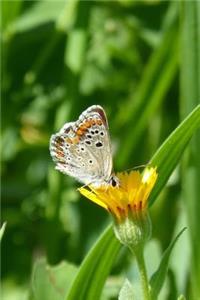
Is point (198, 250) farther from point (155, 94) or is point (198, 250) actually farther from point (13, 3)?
point (13, 3)

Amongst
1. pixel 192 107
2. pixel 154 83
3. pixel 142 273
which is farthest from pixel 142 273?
pixel 154 83

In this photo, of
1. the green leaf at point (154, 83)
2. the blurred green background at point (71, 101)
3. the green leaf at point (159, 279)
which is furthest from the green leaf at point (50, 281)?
the green leaf at point (154, 83)

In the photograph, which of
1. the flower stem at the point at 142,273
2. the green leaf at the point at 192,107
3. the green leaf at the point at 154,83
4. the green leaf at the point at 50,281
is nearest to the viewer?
the flower stem at the point at 142,273

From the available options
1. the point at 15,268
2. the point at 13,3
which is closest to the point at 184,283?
the point at 15,268

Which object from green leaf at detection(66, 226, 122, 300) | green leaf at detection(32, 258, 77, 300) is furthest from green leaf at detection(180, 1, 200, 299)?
green leaf at detection(66, 226, 122, 300)

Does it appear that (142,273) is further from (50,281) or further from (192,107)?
(192,107)

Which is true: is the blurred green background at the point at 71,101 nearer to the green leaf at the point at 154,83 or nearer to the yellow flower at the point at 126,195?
the green leaf at the point at 154,83

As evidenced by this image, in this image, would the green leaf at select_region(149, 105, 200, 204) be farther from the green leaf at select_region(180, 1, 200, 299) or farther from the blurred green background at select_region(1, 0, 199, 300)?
the blurred green background at select_region(1, 0, 199, 300)
